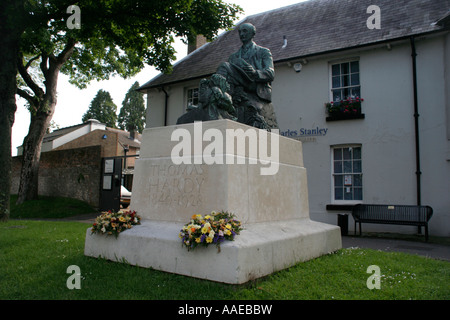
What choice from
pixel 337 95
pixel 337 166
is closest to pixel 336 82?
pixel 337 95

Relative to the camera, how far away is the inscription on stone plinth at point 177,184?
15.9ft

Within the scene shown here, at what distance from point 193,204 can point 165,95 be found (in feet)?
48.4

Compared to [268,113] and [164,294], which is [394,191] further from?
[164,294]

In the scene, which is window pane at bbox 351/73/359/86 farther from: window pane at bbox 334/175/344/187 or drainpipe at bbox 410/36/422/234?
window pane at bbox 334/175/344/187

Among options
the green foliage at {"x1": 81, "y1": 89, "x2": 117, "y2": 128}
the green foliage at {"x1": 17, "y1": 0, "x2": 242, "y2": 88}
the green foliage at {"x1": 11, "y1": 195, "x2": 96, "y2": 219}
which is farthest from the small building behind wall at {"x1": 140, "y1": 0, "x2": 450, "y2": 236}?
the green foliage at {"x1": 81, "y1": 89, "x2": 117, "y2": 128}

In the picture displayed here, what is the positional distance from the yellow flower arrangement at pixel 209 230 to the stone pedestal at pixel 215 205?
10 cm

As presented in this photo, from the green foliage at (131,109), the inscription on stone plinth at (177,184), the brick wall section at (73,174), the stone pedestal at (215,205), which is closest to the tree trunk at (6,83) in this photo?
the brick wall section at (73,174)

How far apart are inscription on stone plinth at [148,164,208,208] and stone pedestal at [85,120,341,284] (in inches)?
0.5

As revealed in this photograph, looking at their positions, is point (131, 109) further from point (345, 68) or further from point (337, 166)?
point (337, 166)

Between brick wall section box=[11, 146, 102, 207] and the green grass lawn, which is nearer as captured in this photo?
the green grass lawn

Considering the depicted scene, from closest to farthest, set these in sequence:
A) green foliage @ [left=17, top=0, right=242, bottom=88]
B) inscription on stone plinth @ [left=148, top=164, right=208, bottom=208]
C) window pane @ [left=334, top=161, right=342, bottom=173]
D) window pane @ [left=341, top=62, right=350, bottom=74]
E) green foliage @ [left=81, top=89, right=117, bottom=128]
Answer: inscription on stone plinth @ [left=148, top=164, right=208, bottom=208] < green foliage @ [left=17, top=0, right=242, bottom=88] < window pane @ [left=334, top=161, right=342, bottom=173] < window pane @ [left=341, top=62, right=350, bottom=74] < green foliage @ [left=81, top=89, right=117, bottom=128]

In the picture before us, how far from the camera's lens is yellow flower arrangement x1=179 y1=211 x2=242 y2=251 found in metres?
4.03

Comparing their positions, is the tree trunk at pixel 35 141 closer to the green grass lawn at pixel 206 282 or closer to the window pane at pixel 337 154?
the green grass lawn at pixel 206 282
